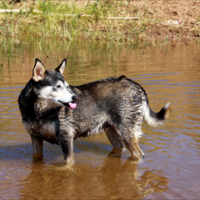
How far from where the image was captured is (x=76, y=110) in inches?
191

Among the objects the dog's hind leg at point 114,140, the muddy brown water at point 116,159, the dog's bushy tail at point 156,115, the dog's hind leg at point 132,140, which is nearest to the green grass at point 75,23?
the muddy brown water at point 116,159

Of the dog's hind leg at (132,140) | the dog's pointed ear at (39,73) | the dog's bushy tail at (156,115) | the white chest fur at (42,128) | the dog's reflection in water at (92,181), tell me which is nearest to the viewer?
the dog's reflection in water at (92,181)

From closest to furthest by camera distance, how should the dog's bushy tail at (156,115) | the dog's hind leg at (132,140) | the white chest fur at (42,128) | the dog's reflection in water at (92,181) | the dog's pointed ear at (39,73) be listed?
the dog's reflection in water at (92,181)
the dog's pointed ear at (39,73)
the white chest fur at (42,128)
the dog's hind leg at (132,140)
the dog's bushy tail at (156,115)

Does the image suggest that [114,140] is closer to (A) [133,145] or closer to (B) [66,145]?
(A) [133,145]

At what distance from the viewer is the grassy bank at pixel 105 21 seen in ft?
51.2

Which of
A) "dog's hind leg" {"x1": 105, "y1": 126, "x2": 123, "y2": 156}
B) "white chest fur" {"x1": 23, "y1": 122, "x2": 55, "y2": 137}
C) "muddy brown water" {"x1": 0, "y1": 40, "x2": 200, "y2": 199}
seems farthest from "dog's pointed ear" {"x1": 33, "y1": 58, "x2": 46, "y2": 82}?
"dog's hind leg" {"x1": 105, "y1": 126, "x2": 123, "y2": 156}

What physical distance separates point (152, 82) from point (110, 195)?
566cm

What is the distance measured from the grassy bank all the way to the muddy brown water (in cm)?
522

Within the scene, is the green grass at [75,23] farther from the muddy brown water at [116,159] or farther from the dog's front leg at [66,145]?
the dog's front leg at [66,145]

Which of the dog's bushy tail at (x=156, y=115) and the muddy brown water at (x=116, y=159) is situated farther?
the dog's bushy tail at (x=156, y=115)

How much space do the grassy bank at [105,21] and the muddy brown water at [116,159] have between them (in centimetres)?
522

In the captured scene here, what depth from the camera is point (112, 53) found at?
13.1 metres

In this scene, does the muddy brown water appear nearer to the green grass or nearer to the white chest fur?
the white chest fur

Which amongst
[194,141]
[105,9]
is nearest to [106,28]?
[105,9]
